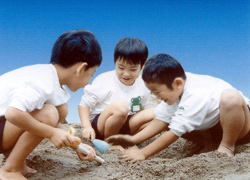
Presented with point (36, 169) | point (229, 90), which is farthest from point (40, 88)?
point (229, 90)

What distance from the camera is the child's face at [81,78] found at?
2.06 m

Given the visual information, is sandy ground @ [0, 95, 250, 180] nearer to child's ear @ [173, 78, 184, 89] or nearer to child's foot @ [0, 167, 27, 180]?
child's foot @ [0, 167, 27, 180]

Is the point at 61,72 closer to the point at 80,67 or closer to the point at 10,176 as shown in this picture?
the point at 80,67

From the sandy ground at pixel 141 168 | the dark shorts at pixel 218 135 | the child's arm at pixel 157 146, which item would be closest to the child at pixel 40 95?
the sandy ground at pixel 141 168

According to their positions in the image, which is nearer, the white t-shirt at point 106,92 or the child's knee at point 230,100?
the child's knee at point 230,100

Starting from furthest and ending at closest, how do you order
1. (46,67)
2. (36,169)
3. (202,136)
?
(202,136) → (36,169) → (46,67)

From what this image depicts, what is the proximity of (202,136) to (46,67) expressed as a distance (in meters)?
1.45

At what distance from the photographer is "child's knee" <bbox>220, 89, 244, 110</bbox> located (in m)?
2.30

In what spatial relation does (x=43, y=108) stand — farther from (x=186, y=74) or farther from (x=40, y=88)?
(x=186, y=74)

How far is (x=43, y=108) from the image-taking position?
1.97 metres

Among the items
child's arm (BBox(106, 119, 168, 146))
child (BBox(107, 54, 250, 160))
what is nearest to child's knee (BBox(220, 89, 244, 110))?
child (BBox(107, 54, 250, 160))

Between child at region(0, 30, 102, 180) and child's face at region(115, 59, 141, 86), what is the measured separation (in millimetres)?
760

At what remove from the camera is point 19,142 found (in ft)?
6.37

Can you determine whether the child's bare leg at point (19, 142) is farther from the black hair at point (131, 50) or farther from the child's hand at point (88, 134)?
the black hair at point (131, 50)
